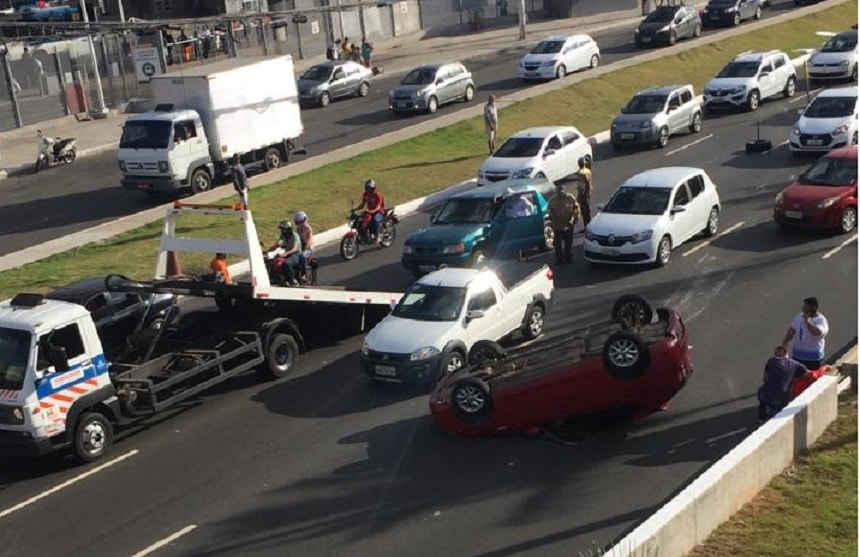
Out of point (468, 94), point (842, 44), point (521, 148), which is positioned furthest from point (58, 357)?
point (842, 44)

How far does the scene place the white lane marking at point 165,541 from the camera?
13831 millimetres

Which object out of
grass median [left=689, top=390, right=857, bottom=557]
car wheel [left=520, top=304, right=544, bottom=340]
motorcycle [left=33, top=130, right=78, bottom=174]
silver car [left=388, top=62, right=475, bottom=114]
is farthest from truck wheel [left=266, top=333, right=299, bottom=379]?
silver car [left=388, top=62, right=475, bottom=114]

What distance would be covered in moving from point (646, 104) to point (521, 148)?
6126mm

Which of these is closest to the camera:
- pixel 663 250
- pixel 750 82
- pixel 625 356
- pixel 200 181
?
pixel 625 356

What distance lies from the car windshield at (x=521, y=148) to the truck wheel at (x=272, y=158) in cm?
778

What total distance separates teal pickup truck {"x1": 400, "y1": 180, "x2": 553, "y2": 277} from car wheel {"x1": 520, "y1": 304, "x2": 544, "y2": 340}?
3.36m

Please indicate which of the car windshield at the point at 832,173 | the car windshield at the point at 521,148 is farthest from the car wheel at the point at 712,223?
the car windshield at the point at 521,148

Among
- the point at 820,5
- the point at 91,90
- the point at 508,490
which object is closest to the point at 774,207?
the point at 508,490

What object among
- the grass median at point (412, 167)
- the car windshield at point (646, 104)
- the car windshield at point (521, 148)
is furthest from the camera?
the car windshield at point (646, 104)

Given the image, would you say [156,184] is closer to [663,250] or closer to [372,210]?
[372,210]

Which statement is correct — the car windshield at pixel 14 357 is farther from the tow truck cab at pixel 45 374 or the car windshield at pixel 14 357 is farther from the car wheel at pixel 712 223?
the car wheel at pixel 712 223

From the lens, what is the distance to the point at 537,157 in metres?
31.2

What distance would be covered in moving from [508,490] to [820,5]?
171ft

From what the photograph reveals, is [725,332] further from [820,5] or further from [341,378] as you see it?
[820,5]
